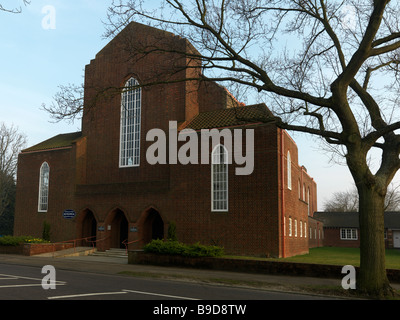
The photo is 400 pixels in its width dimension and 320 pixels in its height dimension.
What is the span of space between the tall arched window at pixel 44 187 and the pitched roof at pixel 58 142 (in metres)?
1.54

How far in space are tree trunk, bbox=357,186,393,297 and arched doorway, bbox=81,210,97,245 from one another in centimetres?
2080

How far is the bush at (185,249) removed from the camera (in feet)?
57.5

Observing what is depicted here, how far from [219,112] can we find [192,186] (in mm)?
5064

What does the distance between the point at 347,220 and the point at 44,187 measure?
36945 millimetres

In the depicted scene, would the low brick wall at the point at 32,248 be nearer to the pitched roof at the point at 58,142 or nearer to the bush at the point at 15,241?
the bush at the point at 15,241

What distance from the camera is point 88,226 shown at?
2827 centimetres

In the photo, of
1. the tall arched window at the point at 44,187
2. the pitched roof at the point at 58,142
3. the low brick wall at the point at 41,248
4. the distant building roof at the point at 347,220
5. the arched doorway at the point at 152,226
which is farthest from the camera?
the distant building roof at the point at 347,220

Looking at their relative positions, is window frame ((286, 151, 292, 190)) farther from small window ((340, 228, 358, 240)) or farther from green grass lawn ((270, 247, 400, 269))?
small window ((340, 228, 358, 240))

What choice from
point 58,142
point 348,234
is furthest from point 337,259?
point 348,234

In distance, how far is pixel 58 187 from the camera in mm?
28609

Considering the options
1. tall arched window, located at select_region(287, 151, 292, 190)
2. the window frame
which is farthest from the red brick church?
tall arched window, located at select_region(287, 151, 292, 190)

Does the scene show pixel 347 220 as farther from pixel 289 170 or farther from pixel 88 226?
pixel 88 226

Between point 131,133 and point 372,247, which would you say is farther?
point 131,133

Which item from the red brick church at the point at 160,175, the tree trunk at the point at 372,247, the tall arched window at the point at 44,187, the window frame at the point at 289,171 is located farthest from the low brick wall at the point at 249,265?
the tall arched window at the point at 44,187
